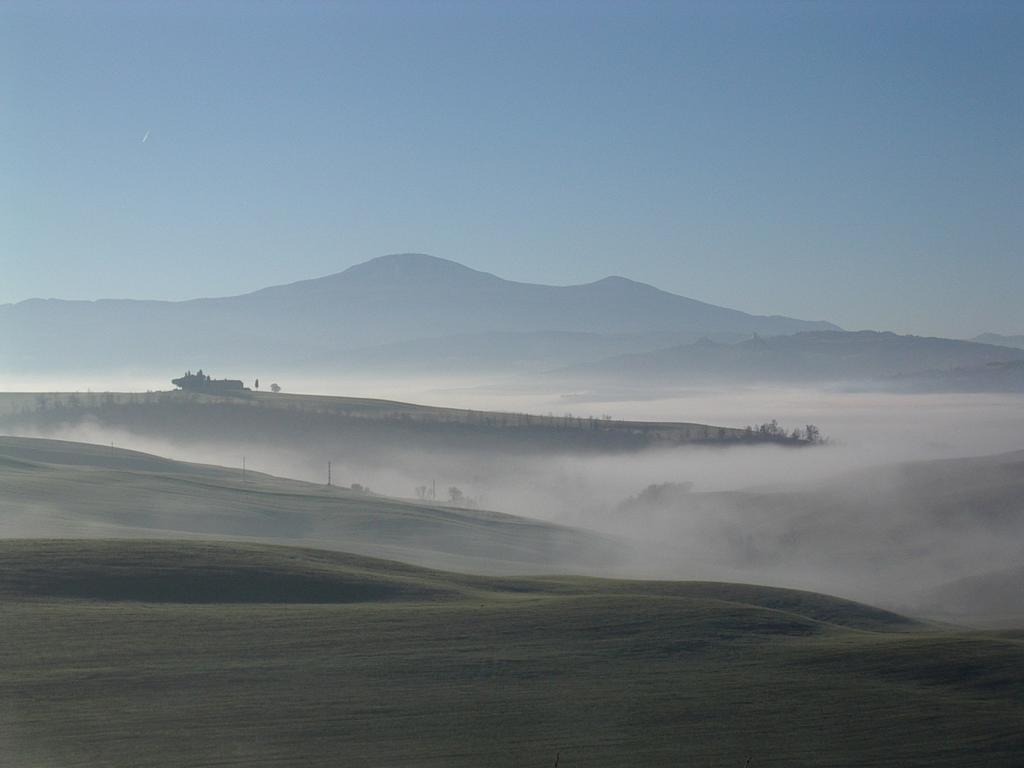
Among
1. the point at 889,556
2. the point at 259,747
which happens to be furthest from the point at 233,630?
the point at 889,556

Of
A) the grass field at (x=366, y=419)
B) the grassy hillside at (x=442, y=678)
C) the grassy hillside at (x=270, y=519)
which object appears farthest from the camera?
the grass field at (x=366, y=419)

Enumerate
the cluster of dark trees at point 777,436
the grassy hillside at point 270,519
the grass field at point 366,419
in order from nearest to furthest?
the grassy hillside at point 270,519 < the grass field at point 366,419 < the cluster of dark trees at point 777,436

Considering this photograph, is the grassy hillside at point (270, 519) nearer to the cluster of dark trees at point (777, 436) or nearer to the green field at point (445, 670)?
the green field at point (445, 670)

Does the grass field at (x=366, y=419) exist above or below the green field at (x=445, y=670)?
above

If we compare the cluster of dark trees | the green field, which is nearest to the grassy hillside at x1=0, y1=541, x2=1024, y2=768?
the green field

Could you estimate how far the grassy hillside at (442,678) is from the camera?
25016 mm

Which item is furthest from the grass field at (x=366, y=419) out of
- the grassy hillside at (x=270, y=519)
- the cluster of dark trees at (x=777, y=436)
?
the grassy hillside at (x=270, y=519)

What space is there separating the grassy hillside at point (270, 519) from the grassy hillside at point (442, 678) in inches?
1148

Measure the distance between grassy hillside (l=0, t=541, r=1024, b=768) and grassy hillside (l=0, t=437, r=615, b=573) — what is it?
2917 centimetres

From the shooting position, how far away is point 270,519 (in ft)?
292

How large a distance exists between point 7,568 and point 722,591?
87.8 ft

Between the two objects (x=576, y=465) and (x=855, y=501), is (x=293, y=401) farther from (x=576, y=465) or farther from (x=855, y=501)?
(x=855, y=501)

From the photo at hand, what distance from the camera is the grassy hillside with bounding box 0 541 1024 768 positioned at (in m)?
25.0

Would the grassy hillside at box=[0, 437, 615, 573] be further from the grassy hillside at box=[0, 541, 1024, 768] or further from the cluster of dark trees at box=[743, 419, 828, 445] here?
the cluster of dark trees at box=[743, 419, 828, 445]
